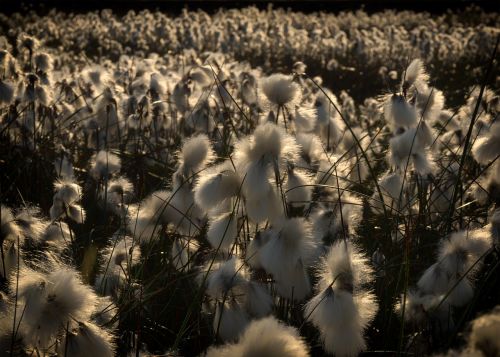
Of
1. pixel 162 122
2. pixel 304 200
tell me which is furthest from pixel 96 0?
pixel 304 200

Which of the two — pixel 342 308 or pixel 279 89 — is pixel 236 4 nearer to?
pixel 279 89

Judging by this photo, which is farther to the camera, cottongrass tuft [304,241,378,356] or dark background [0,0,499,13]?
dark background [0,0,499,13]

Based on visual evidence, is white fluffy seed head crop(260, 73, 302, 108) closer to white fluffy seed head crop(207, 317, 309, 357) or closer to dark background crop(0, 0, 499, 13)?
white fluffy seed head crop(207, 317, 309, 357)

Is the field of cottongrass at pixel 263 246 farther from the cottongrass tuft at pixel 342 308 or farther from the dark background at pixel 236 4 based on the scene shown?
the dark background at pixel 236 4

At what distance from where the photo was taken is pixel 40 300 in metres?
1.27

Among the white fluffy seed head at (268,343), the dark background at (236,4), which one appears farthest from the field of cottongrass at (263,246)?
the dark background at (236,4)

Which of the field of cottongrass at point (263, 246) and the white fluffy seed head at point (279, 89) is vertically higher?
the white fluffy seed head at point (279, 89)

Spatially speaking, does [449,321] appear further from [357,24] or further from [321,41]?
[357,24]

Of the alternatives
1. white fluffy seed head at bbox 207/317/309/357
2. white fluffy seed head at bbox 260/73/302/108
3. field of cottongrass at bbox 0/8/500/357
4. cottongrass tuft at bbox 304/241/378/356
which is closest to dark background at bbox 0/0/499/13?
field of cottongrass at bbox 0/8/500/357

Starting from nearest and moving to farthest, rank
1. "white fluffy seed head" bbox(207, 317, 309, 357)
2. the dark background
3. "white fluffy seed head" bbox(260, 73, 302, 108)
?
"white fluffy seed head" bbox(207, 317, 309, 357) → "white fluffy seed head" bbox(260, 73, 302, 108) → the dark background

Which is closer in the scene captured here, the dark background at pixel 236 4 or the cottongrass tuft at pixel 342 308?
the cottongrass tuft at pixel 342 308

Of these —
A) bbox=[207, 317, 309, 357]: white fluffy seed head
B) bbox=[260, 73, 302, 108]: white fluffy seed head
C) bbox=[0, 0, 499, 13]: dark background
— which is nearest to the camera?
bbox=[207, 317, 309, 357]: white fluffy seed head

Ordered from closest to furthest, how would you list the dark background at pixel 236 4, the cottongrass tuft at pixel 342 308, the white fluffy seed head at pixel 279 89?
the cottongrass tuft at pixel 342 308
the white fluffy seed head at pixel 279 89
the dark background at pixel 236 4

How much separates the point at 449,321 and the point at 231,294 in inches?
28.7
